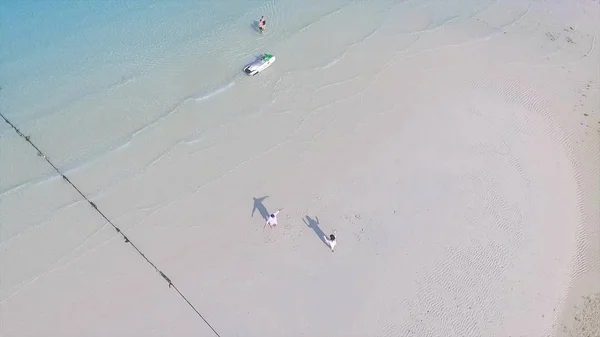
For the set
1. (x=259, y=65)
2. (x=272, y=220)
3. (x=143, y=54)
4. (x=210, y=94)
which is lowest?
(x=272, y=220)

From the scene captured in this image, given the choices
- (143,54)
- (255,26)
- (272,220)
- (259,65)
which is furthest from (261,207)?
(255,26)

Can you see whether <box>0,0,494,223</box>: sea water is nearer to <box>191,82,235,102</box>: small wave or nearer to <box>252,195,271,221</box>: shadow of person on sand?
<box>191,82,235,102</box>: small wave

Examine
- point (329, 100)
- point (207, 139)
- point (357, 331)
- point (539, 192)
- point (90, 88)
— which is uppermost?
point (90, 88)

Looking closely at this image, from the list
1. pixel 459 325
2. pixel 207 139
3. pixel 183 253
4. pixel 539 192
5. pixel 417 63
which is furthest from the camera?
pixel 417 63

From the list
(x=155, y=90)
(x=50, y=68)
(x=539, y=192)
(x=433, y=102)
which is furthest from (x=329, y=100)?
(x=50, y=68)

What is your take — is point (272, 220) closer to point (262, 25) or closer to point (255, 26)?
point (262, 25)

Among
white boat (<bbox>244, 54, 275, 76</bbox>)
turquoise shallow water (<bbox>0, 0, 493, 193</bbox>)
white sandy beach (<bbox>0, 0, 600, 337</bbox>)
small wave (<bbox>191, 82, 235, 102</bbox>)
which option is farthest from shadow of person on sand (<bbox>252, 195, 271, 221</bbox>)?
white boat (<bbox>244, 54, 275, 76</bbox>)

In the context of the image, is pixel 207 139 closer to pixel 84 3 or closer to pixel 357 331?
pixel 357 331
